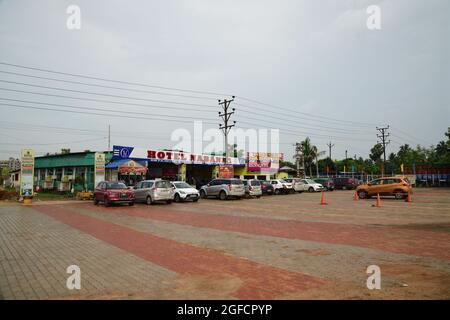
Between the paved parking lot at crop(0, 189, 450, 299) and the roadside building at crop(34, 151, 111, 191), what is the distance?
23749mm

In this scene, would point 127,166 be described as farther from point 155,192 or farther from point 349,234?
point 349,234

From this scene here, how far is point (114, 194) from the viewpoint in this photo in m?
21.1

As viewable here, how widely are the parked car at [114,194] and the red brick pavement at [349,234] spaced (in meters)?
8.53

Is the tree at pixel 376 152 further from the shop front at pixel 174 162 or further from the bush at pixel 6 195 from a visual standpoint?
the bush at pixel 6 195

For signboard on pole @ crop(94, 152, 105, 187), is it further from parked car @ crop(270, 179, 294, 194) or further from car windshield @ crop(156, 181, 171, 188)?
parked car @ crop(270, 179, 294, 194)

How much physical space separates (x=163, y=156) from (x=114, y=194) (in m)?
13.6

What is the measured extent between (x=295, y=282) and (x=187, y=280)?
74.9 inches

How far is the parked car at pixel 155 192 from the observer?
2219 cm

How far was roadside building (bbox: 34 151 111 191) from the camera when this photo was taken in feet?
115

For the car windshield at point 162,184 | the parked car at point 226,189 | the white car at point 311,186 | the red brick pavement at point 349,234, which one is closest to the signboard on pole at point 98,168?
the car windshield at point 162,184

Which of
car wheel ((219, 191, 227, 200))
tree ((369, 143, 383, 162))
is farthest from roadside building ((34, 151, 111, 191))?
tree ((369, 143, 383, 162))

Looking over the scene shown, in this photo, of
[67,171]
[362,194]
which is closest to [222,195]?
[362,194]
